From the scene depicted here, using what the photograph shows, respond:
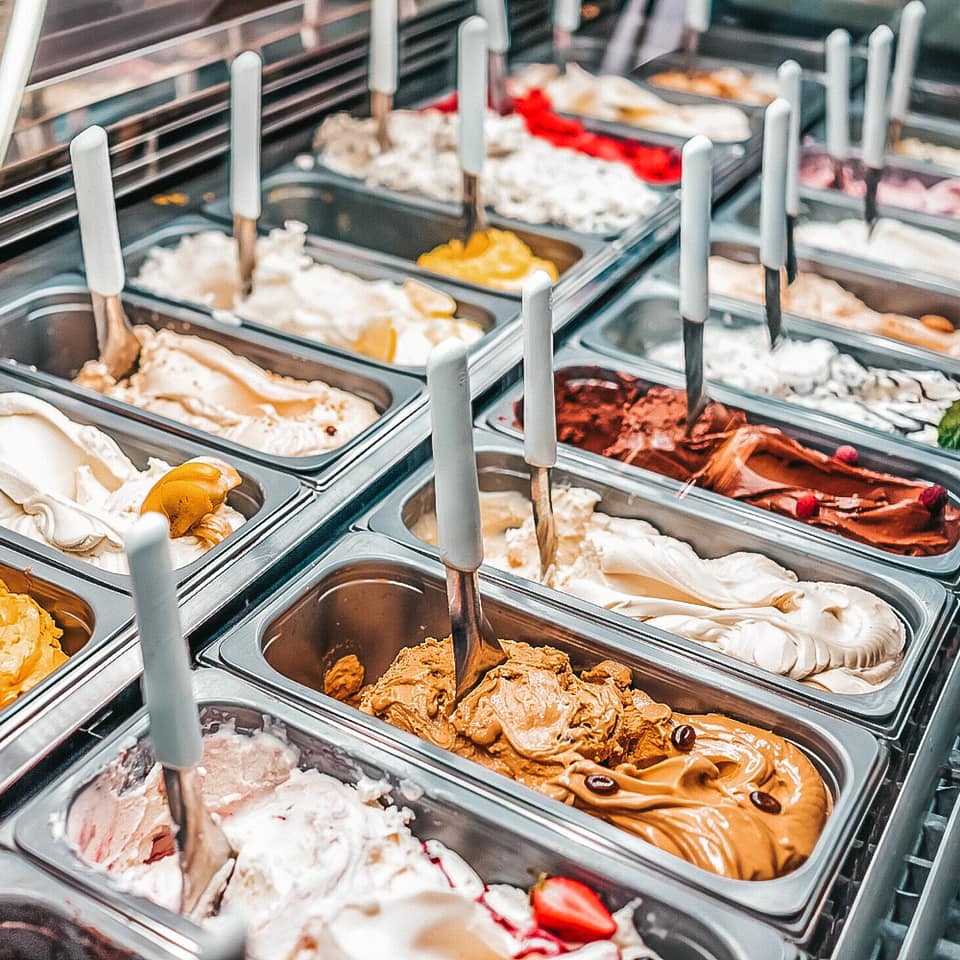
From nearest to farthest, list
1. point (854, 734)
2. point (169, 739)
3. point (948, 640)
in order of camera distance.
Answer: point (169, 739) → point (854, 734) → point (948, 640)

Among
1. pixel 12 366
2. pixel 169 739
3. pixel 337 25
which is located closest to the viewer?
pixel 169 739

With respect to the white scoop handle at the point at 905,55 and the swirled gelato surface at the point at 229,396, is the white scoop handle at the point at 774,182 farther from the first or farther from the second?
the white scoop handle at the point at 905,55

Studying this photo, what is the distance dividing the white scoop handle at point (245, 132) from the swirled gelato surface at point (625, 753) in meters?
1.13

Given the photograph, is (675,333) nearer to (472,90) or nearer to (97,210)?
(472,90)

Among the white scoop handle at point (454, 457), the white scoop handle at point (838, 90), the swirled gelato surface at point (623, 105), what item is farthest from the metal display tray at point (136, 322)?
the swirled gelato surface at point (623, 105)

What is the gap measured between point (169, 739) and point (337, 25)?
2.28m

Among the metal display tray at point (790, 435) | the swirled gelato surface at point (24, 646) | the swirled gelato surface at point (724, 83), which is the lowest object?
the metal display tray at point (790, 435)

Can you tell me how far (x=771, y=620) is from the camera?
170cm

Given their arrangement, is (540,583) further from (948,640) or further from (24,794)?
(24,794)

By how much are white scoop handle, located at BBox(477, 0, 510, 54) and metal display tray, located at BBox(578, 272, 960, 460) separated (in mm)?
1066

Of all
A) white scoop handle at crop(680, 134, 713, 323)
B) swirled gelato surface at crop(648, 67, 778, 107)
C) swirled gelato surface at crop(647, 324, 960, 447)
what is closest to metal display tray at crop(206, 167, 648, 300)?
swirled gelato surface at crop(647, 324, 960, 447)

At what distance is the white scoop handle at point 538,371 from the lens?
4.81 feet

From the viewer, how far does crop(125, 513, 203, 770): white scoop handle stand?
3.33ft

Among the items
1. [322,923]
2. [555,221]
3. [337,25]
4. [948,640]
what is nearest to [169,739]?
[322,923]
